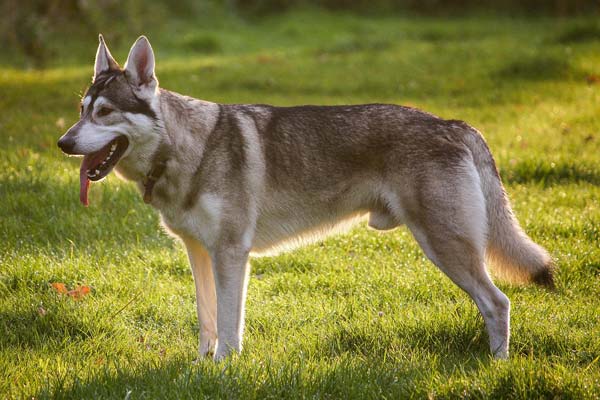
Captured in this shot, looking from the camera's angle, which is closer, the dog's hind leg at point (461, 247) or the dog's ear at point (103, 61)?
the dog's hind leg at point (461, 247)

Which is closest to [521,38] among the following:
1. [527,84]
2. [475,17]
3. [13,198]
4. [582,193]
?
[527,84]

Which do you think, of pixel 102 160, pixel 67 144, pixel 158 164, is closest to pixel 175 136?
pixel 158 164

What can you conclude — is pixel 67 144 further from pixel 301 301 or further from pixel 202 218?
pixel 301 301

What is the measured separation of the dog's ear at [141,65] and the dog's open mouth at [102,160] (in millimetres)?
358

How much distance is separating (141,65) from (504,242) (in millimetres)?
2440

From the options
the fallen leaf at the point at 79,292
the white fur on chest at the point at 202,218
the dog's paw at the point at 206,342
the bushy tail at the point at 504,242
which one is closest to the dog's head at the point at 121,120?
the white fur on chest at the point at 202,218

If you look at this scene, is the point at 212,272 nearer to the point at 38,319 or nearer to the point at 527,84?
the point at 38,319

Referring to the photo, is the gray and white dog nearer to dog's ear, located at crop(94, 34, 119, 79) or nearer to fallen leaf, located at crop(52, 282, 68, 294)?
dog's ear, located at crop(94, 34, 119, 79)

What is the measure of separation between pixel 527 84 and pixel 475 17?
49.7 feet

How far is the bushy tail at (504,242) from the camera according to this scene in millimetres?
4371

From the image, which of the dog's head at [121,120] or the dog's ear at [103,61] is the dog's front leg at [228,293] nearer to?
the dog's head at [121,120]

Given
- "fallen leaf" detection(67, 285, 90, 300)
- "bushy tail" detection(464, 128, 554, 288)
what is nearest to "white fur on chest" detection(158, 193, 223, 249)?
"fallen leaf" detection(67, 285, 90, 300)

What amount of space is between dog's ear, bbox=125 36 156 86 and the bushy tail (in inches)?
77.8

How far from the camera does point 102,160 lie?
14.0 feet
